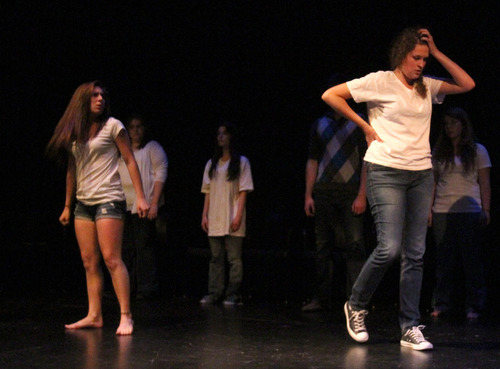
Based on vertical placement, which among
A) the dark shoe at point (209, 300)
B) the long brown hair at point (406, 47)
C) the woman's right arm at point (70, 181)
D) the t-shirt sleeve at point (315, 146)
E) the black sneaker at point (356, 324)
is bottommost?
the dark shoe at point (209, 300)

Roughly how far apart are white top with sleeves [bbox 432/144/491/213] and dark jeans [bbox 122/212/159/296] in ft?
7.39

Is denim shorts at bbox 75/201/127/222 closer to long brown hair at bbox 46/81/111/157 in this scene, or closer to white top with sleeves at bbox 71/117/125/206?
white top with sleeves at bbox 71/117/125/206

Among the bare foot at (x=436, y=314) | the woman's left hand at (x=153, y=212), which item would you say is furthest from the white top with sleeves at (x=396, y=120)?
the woman's left hand at (x=153, y=212)

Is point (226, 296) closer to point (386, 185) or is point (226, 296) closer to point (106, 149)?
point (106, 149)

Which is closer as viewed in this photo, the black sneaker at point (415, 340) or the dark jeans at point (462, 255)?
the black sneaker at point (415, 340)

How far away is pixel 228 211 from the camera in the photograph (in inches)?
234

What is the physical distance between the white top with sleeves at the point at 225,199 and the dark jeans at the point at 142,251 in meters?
0.54

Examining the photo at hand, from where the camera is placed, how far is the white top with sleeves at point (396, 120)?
3.73m

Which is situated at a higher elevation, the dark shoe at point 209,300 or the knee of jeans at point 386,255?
the knee of jeans at point 386,255

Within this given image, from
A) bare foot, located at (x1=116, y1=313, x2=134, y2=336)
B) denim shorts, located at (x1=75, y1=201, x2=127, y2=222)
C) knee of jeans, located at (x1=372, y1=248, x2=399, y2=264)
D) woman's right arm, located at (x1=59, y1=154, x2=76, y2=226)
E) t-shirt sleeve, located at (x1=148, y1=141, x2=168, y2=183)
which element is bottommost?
bare foot, located at (x1=116, y1=313, x2=134, y2=336)

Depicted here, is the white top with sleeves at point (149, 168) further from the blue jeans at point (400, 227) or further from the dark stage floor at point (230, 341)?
the blue jeans at point (400, 227)

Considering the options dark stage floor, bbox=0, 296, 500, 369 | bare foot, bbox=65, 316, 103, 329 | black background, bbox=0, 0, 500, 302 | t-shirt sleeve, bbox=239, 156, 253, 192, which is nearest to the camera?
dark stage floor, bbox=0, 296, 500, 369

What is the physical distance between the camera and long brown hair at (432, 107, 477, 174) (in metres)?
5.16

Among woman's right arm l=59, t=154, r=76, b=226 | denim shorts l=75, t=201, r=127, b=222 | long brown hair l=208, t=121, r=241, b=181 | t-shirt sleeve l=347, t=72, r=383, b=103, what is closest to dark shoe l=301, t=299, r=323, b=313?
long brown hair l=208, t=121, r=241, b=181
